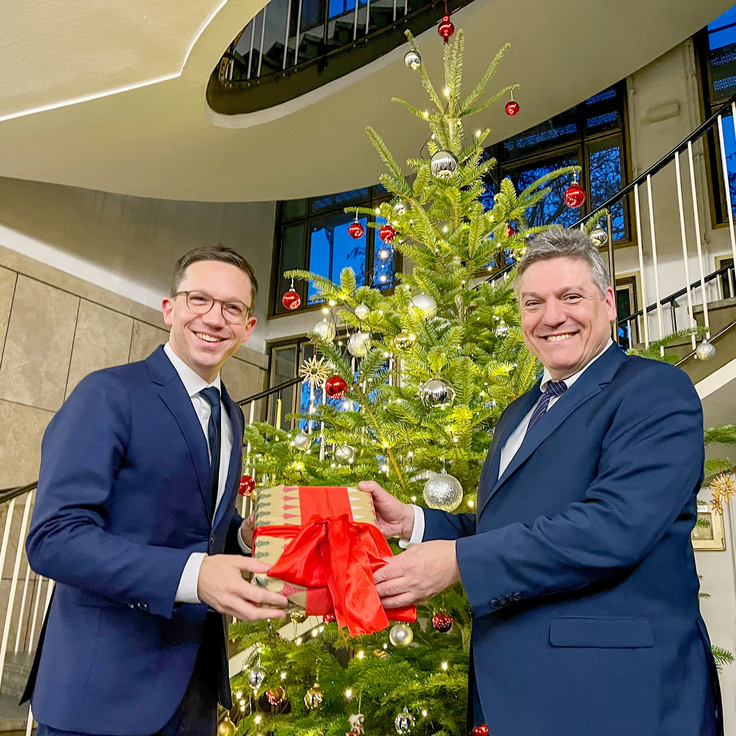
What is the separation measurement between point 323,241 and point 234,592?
805 cm

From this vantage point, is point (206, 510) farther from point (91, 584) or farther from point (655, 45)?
point (655, 45)

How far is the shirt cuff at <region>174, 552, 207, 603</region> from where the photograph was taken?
1246mm

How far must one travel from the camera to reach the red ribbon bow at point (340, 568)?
128 centimetres

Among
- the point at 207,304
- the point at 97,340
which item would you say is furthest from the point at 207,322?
the point at 97,340

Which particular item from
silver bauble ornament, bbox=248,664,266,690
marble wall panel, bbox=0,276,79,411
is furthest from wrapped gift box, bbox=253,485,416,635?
marble wall panel, bbox=0,276,79,411

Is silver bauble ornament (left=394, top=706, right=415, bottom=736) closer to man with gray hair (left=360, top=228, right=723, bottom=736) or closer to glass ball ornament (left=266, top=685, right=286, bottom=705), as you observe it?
glass ball ornament (left=266, top=685, right=286, bottom=705)

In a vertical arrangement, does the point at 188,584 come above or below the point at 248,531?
below

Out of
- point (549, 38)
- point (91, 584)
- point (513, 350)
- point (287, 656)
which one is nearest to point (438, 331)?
point (513, 350)

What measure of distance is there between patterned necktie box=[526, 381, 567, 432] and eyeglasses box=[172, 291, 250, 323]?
2.54 feet

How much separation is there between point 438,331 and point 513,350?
0.33 m

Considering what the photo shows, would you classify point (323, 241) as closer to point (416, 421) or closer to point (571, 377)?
point (416, 421)

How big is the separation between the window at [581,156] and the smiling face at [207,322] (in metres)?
5.89

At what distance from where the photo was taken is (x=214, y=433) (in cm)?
159

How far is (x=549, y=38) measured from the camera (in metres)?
5.31
